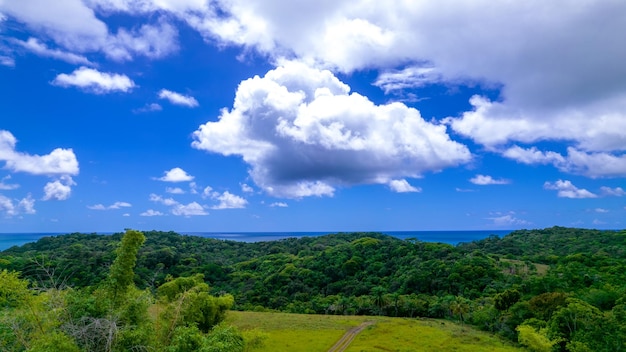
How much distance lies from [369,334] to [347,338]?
11.3ft

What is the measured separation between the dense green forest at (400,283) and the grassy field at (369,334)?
538 centimetres

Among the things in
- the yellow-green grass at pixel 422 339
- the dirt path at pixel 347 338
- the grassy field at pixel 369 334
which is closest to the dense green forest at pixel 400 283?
the yellow-green grass at pixel 422 339

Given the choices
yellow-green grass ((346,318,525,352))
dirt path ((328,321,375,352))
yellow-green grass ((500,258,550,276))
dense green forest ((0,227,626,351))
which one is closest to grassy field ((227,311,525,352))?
yellow-green grass ((346,318,525,352))

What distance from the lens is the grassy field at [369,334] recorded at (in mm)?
42888

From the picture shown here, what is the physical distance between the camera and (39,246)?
5453 inches

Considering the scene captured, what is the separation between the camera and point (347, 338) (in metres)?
47.3

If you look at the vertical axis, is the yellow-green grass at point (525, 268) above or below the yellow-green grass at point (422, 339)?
above

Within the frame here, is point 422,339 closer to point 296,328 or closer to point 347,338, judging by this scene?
point 347,338

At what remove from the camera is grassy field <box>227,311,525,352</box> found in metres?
42.9

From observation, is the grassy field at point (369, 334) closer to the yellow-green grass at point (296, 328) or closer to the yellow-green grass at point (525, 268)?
the yellow-green grass at point (296, 328)

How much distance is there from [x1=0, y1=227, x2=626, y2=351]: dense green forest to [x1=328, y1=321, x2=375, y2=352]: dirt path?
13930 mm

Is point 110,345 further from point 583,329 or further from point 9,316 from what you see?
point 583,329

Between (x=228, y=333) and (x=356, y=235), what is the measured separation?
17230 centimetres

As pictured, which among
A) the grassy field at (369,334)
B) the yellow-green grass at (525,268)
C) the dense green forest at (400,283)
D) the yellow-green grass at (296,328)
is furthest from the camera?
the yellow-green grass at (525,268)
